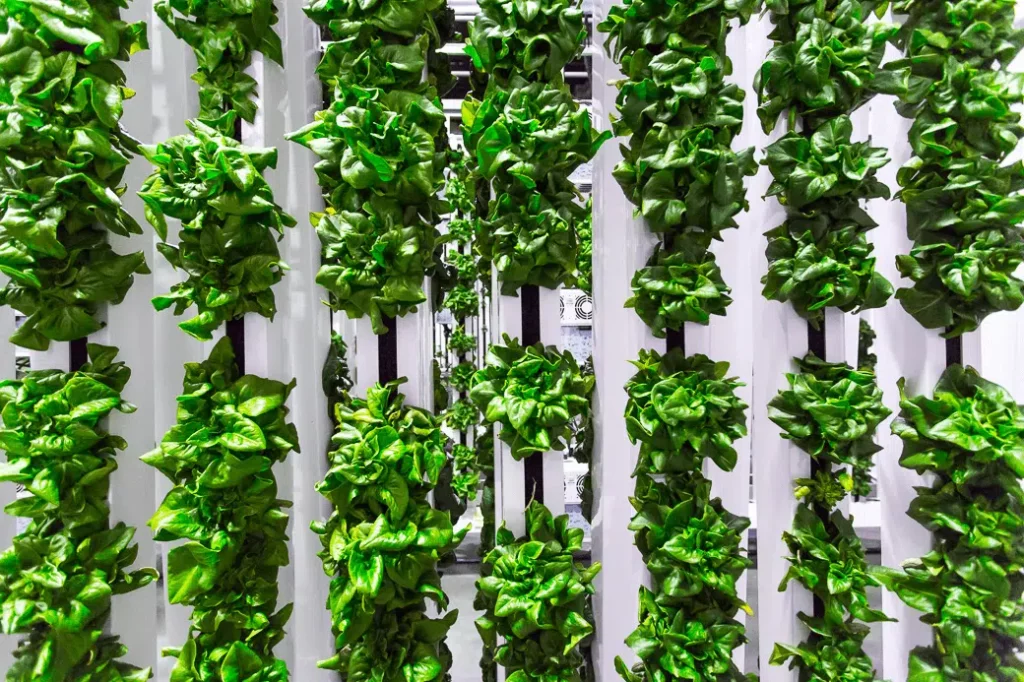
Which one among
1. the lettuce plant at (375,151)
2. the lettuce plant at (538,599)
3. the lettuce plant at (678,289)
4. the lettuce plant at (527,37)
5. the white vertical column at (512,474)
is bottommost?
the lettuce plant at (538,599)

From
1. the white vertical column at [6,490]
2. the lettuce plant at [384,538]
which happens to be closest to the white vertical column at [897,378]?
the lettuce plant at [384,538]

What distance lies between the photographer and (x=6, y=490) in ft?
3.68

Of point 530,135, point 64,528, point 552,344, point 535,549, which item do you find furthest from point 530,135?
point 64,528

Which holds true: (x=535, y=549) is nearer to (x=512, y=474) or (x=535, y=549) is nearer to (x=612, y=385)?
(x=512, y=474)

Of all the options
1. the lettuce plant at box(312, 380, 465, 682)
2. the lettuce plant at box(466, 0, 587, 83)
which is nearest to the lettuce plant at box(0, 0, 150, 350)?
the lettuce plant at box(312, 380, 465, 682)

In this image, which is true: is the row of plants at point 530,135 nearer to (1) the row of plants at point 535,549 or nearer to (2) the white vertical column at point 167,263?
(1) the row of plants at point 535,549

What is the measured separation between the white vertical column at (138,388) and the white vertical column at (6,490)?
270 mm

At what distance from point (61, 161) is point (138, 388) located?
375 millimetres

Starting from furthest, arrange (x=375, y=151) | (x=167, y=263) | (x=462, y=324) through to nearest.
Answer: (x=462, y=324) < (x=167, y=263) < (x=375, y=151)

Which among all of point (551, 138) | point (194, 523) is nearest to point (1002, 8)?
point (551, 138)

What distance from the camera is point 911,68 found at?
1.04m

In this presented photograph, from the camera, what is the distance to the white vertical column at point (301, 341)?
1048 millimetres

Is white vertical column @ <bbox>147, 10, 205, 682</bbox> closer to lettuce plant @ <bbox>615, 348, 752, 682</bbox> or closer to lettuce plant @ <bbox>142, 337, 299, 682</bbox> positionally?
lettuce plant @ <bbox>142, 337, 299, 682</bbox>

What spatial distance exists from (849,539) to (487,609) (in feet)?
2.09
